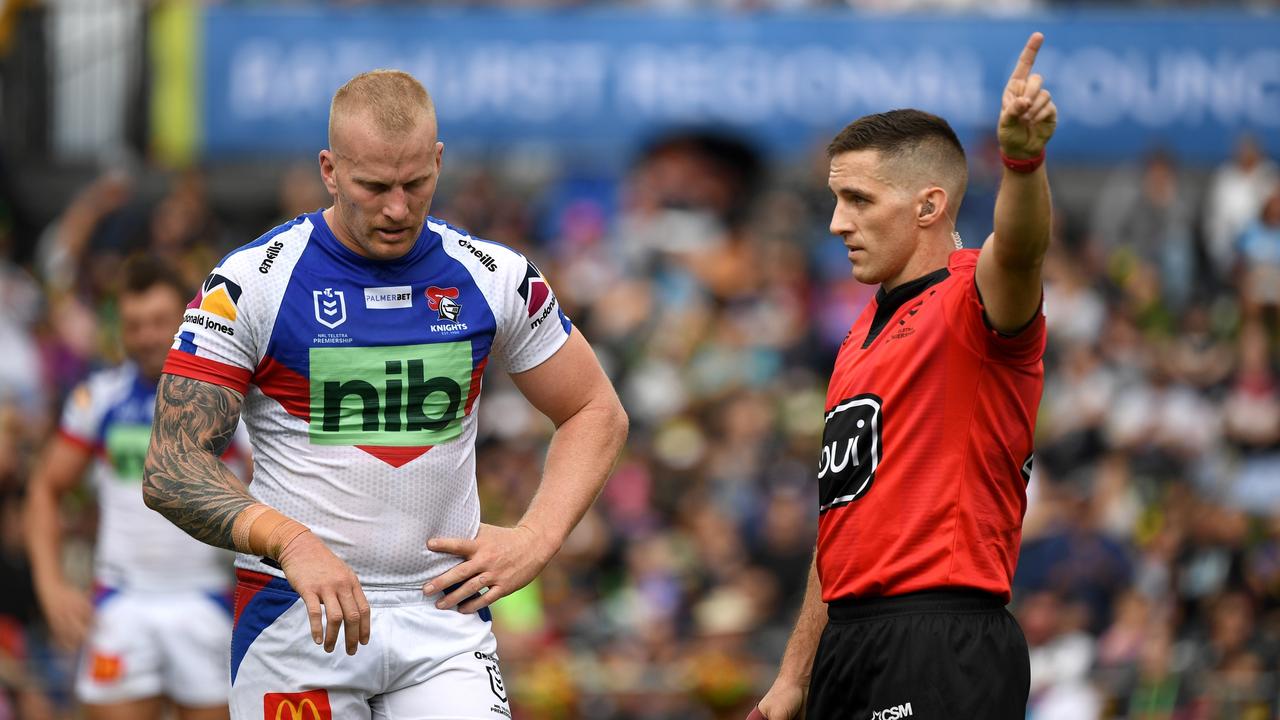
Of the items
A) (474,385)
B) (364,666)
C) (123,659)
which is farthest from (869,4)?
(364,666)

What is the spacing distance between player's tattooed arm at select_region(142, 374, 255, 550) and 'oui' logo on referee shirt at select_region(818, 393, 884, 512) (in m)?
1.73

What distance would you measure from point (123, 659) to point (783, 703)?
393 cm

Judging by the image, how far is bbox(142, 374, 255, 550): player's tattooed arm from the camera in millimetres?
4750

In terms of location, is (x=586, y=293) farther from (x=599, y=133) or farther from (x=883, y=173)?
(x=883, y=173)

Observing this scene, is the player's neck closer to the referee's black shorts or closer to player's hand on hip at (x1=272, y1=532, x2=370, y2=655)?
the referee's black shorts

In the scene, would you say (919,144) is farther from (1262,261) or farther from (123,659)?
(1262,261)

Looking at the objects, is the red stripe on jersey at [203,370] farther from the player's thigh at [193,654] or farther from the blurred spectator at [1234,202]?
the blurred spectator at [1234,202]

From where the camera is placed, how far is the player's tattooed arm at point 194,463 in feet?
15.6

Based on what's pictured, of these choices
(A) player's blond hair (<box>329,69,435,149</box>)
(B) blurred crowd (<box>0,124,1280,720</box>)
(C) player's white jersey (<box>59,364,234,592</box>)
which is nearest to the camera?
(A) player's blond hair (<box>329,69,435,149</box>)

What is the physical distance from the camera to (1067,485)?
12633 mm

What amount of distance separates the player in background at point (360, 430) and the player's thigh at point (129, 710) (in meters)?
3.00

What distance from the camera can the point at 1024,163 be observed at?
430cm

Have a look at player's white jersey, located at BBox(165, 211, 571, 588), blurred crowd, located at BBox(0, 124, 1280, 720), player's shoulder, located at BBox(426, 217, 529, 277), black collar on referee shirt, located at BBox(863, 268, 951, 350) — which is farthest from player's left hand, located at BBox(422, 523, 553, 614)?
blurred crowd, located at BBox(0, 124, 1280, 720)

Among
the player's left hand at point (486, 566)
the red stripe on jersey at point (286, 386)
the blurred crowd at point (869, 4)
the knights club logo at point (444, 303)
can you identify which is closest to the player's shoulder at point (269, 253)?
the red stripe on jersey at point (286, 386)
